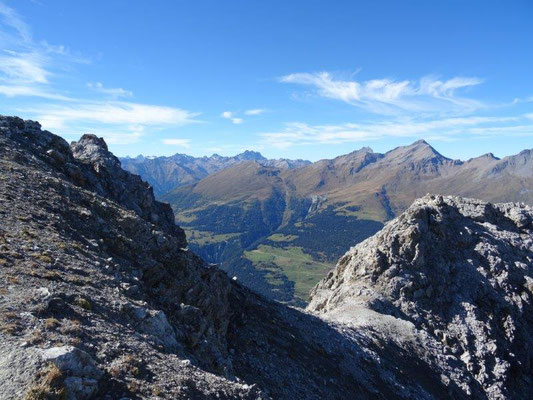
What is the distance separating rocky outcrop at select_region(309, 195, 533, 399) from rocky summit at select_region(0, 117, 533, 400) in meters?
0.25

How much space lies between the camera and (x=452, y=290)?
6644cm

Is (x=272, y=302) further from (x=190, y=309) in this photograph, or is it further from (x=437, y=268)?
(x=437, y=268)

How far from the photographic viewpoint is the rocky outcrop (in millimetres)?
57250

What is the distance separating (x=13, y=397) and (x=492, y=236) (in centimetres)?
8193

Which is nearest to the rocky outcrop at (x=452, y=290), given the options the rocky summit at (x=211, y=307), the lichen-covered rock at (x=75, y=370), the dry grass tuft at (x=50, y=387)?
the rocky summit at (x=211, y=307)

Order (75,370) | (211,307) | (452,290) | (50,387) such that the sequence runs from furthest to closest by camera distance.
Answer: (452,290)
(211,307)
(75,370)
(50,387)

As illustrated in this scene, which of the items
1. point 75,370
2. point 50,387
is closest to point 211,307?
point 75,370

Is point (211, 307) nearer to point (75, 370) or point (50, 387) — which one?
point (75, 370)

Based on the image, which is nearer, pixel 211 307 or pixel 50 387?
pixel 50 387

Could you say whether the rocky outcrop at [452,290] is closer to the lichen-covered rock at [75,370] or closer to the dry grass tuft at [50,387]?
the lichen-covered rock at [75,370]

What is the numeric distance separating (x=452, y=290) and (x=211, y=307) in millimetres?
46781

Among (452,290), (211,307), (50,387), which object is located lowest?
(452,290)

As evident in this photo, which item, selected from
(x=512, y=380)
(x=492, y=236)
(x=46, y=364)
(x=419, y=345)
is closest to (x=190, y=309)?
(x=46, y=364)

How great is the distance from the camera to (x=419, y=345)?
53625 millimetres
